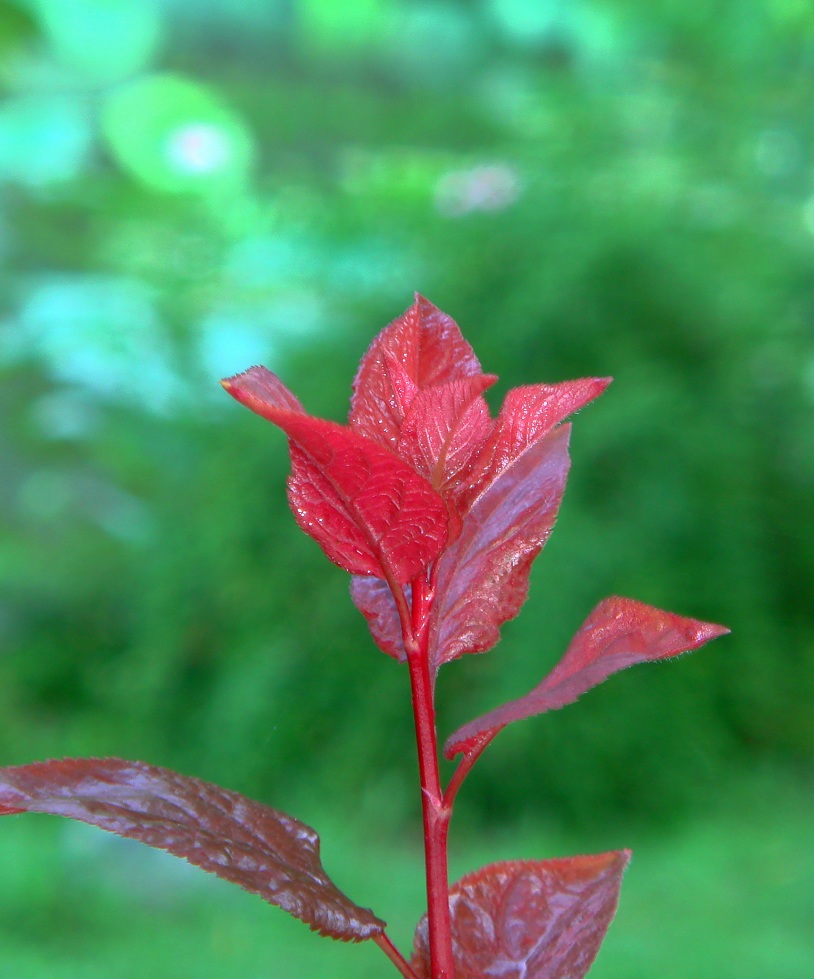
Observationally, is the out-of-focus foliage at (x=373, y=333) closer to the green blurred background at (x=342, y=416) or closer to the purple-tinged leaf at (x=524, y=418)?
the green blurred background at (x=342, y=416)

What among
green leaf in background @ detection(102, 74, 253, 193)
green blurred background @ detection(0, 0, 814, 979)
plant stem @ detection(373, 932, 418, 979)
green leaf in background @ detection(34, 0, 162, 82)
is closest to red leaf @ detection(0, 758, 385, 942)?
plant stem @ detection(373, 932, 418, 979)

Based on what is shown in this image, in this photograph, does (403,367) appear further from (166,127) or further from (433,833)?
(166,127)

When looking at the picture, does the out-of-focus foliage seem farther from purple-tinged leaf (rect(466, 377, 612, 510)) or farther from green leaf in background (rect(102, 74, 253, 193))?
purple-tinged leaf (rect(466, 377, 612, 510))

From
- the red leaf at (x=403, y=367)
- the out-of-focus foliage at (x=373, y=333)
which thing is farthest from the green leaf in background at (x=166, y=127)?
the red leaf at (x=403, y=367)

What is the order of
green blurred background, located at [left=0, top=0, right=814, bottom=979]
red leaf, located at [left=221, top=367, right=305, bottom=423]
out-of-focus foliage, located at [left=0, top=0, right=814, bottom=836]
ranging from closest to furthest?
red leaf, located at [left=221, top=367, right=305, bottom=423] < green blurred background, located at [left=0, top=0, right=814, bottom=979] < out-of-focus foliage, located at [left=0, top=0, right=814, bottom=836]

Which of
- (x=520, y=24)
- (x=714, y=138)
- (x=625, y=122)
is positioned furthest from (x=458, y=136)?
(x=714, y=138)

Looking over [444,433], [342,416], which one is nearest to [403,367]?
[444,433]

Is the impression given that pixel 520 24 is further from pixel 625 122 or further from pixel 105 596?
pixel 105 596
